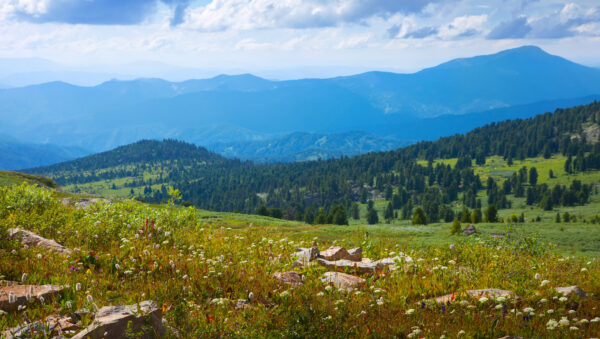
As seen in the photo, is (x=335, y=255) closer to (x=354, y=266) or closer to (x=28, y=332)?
(x=354, y=266)

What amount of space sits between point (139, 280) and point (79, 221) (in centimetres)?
641

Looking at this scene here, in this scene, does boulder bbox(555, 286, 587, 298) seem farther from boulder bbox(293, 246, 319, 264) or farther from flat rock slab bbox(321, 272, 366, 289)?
boulder bbox(293, 246, 319, 264)

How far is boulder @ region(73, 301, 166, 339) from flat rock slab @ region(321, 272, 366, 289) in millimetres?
4657

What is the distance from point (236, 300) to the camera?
919 centimetres

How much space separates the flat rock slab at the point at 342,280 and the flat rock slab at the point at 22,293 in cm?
629

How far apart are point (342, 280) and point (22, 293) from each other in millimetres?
7499

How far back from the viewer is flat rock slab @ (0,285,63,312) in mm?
7645

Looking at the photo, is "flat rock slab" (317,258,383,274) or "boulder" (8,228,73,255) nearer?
→ "boulder" (8,228,73,255)

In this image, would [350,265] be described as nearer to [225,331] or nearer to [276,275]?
[276,275]

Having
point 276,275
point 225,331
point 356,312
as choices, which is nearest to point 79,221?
point 276,275

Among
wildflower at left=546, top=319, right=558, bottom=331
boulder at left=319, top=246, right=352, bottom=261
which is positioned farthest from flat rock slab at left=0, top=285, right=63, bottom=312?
wildflower at left=546, top=319, right=558, bottom=331

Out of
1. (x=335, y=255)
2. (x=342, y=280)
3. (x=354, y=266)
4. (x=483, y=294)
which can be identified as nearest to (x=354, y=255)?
(x=335, y=255)

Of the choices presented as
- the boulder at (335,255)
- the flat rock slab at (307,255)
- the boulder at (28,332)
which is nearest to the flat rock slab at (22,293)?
the boulder at (28,332)

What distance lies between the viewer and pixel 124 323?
6.46m
